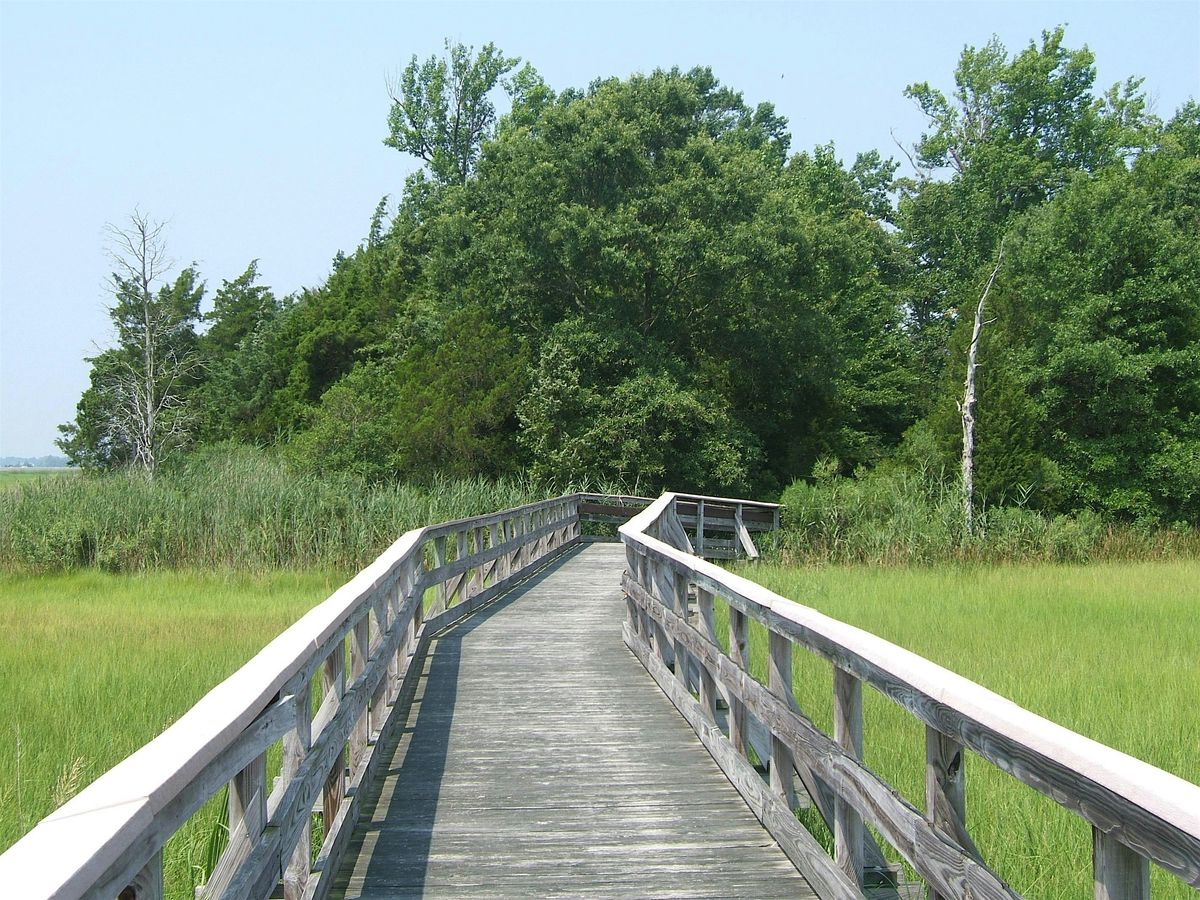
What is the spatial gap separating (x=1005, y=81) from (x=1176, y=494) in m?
20.5

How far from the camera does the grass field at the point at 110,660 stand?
6324 millimetres

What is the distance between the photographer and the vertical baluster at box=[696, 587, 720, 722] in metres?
6.14

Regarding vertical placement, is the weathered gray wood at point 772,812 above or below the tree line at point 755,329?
below

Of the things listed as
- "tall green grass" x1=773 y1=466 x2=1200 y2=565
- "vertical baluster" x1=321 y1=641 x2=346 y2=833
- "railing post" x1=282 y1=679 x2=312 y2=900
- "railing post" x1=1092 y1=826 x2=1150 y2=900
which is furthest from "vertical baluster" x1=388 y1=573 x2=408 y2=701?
"tall green grass" x1=773 y1=466 x2=1200 y2=565

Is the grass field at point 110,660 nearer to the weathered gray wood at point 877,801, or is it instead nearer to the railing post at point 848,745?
the weathered gray wood at point 877,801

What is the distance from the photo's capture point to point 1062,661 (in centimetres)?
1007

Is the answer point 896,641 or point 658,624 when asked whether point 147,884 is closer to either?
point 658,624

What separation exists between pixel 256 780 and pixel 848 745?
1.89m

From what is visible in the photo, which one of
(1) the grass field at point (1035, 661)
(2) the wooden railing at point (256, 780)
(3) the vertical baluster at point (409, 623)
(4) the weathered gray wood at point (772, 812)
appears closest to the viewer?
(2) the wooden railing at point (256, 780)

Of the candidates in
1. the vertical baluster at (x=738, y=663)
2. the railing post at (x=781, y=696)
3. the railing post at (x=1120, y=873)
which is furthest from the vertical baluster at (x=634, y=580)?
the railing post at (x=1120, y=873)

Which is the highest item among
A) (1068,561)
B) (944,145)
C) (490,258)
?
(944,145)

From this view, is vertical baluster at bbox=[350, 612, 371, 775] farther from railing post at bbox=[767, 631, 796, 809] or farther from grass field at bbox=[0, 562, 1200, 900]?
railing post at bbox=[767, 631, 796, 809]

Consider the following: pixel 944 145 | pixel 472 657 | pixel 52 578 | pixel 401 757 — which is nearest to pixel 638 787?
pixel 401 757

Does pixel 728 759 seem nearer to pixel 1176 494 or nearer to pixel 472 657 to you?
pixel 472 657
